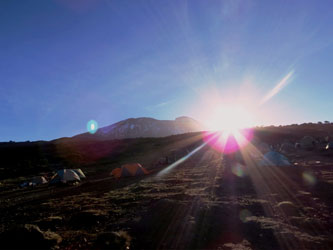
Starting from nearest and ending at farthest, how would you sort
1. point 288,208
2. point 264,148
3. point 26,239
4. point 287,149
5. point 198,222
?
1. point 26,239
2. point 198,222
3. point 288,208
4. point 287,149
5. point 264,148

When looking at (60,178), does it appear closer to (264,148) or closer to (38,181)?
(38,181)

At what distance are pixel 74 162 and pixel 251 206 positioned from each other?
55873mm

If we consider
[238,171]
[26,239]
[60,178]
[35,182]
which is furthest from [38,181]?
[238,171]

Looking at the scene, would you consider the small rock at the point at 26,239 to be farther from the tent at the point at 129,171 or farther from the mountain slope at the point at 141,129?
the mountain slope at the point at 141,129

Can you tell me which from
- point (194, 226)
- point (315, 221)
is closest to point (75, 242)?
point (194, 226)

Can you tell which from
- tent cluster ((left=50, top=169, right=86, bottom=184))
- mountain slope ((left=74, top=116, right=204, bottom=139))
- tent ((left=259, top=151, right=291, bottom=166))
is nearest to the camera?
tent ((left=259, top=151, right=291, bottom=166))

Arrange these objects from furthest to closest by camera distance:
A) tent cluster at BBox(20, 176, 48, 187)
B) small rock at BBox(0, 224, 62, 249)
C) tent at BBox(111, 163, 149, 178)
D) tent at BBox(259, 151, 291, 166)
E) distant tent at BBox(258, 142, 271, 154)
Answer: distant tent at BBox(258, 142, 271, 154)
tent at BBox(111, 163, 149, 178)
tent cluster at BBox(20, 176, 48, 187)
tent at BBox(259, 151, 291, 166)
small rock at BBox(0, 224, 62, 249)

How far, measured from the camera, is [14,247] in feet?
21.4

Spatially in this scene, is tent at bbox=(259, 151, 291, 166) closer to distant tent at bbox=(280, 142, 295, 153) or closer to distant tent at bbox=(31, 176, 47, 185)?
distant tent at bbox=(280, 142, 295, 153)

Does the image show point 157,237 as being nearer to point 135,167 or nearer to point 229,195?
point 229,195

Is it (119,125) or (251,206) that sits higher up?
(119,125)

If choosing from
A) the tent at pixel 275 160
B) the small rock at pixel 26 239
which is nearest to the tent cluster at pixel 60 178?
the small rock at pixel 26 239

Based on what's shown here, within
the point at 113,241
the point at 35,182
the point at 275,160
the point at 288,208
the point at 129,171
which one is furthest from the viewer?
the point at 129,171

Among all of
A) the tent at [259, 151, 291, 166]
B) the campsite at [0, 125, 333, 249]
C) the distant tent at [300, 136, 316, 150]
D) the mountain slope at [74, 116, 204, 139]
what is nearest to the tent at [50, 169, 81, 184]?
the campsite at [0, 125, 333, 249]
